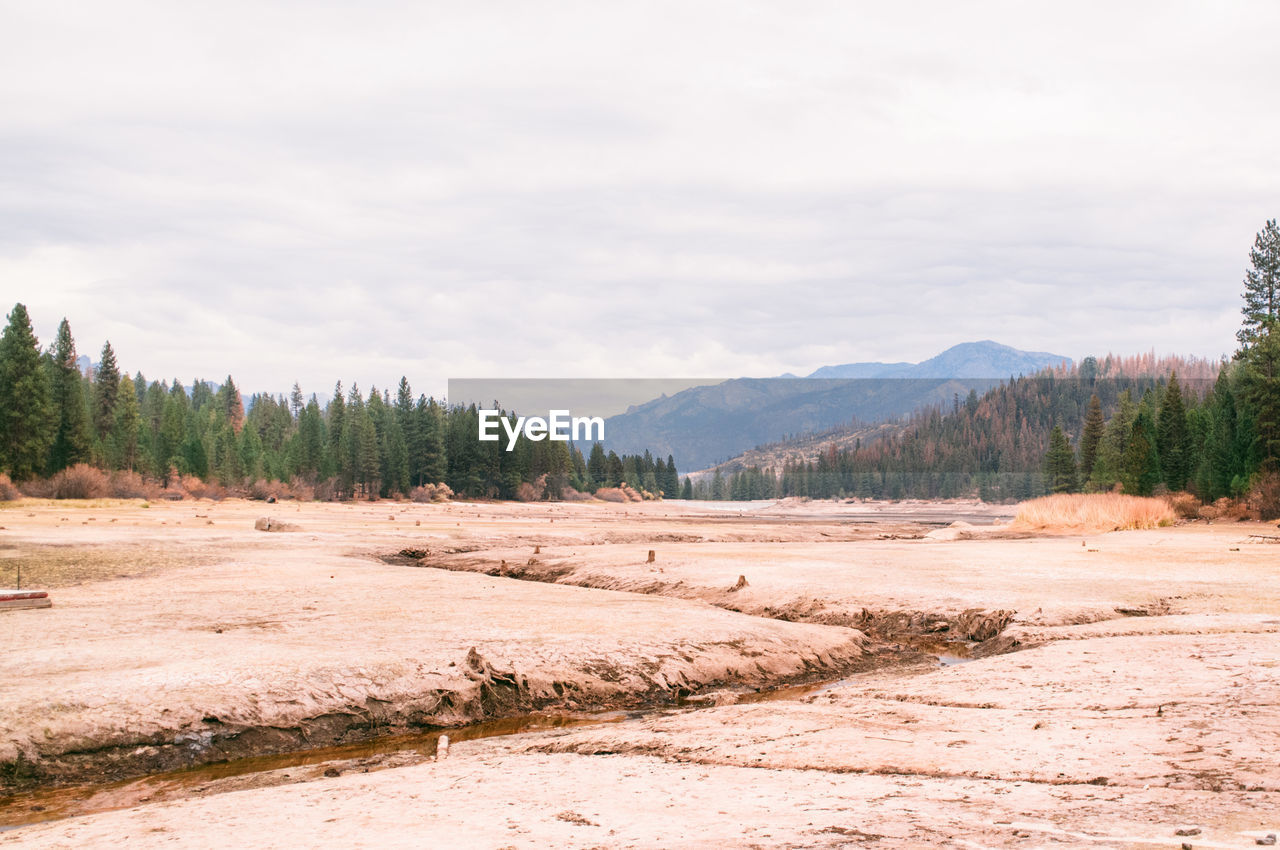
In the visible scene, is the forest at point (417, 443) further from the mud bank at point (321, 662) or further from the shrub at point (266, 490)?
the mud bank at point (321, 662)

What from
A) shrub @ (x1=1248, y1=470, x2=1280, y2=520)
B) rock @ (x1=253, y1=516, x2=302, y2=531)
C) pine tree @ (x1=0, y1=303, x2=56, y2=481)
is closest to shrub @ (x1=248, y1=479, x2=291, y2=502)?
pine tree @ (x1=0, y1=303, x2=56, y2=481)

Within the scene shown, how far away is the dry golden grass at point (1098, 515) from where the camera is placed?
50125mm

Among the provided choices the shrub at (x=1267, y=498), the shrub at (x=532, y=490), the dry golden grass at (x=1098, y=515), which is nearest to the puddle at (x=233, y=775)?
the dry golden grass at (x=1098, y=515)

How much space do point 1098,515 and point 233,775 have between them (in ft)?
169

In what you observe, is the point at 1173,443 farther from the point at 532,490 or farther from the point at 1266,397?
the point at 532,490

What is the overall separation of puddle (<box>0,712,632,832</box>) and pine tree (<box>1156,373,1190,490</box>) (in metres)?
85.9

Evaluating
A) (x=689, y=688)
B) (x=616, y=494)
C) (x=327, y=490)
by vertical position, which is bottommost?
(x=616, y=494)

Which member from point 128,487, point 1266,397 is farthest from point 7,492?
point 1266,397

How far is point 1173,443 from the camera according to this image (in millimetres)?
82500

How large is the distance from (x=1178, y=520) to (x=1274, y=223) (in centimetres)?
4620

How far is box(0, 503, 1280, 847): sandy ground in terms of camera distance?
22.8ft

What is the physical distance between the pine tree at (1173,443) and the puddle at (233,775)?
85.9 metres

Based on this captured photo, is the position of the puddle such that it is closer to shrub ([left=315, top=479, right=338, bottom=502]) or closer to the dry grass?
the dry grass

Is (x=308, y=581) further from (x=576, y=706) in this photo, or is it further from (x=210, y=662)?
(x=576, y=706)
